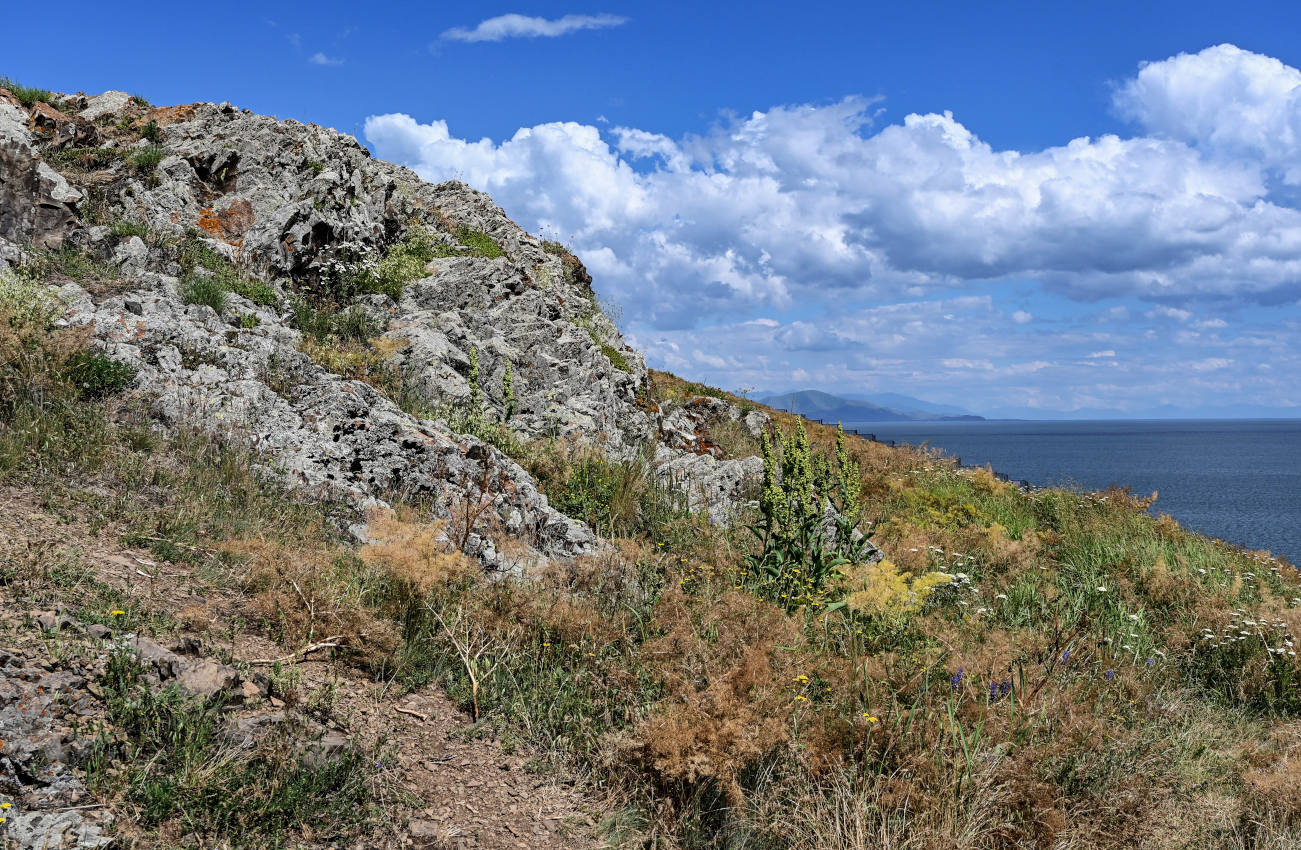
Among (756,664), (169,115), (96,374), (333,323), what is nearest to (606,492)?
(756,664)

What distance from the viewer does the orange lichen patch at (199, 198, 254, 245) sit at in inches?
456

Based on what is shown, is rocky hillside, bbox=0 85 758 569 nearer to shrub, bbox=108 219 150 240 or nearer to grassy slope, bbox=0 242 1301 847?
shrub, bbox=108 219 150 240

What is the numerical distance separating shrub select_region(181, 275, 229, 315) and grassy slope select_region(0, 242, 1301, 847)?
1813 mm

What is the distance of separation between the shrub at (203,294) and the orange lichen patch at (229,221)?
110 inches

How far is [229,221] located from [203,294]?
12.1ft

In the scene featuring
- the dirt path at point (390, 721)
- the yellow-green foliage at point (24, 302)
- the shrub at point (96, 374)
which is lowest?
the dirt path at point (390, 721)

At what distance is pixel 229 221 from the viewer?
1184 centimetres

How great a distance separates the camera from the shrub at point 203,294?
8898mm

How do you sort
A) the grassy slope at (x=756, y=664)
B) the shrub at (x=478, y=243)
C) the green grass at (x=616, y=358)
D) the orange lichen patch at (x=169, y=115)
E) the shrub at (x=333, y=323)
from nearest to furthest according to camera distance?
the grassy slope at (x=756, y=664) < the shrub at (x=333, y=323) < the orange lichen patch at (x=169, y=115) < the green grass at (x=616, y=358) < the shrub at (x=478, y=243)

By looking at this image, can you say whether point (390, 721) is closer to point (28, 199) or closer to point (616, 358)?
point (28, 199)

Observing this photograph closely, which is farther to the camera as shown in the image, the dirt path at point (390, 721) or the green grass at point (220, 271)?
the green grass at point (220, 271)

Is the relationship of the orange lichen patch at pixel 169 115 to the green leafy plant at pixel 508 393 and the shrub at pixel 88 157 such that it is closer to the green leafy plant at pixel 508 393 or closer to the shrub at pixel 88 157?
the shrub at pixel 88 157

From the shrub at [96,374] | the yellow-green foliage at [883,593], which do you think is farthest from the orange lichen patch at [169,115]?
the yellow-green foliage at [883,593]

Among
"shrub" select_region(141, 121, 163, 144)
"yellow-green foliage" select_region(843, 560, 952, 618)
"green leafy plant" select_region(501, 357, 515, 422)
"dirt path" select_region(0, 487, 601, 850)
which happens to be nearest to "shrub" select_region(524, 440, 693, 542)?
"green leafy plant" select_region(501, 357, 515, 422)
